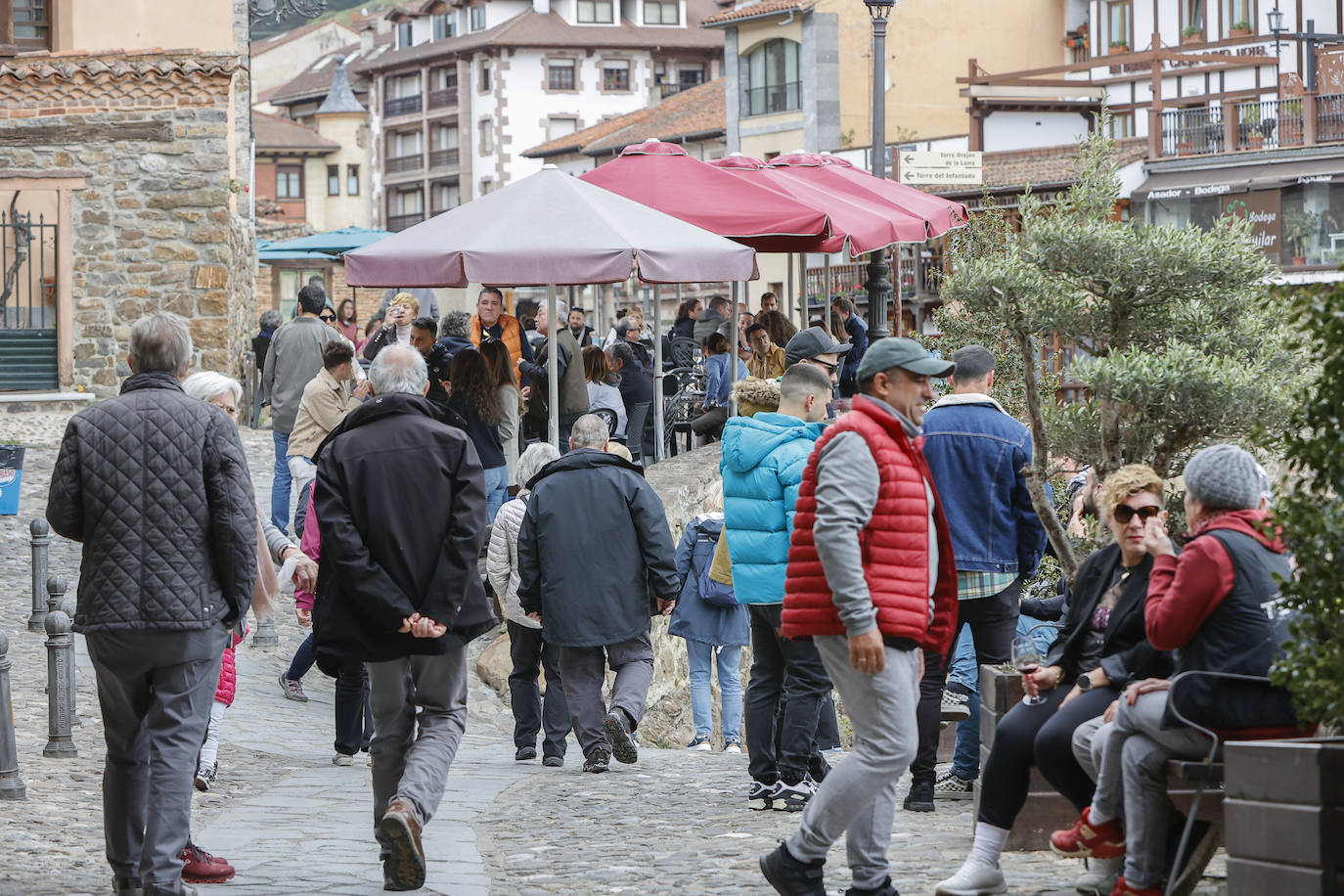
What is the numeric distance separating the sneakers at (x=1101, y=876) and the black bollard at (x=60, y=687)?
495 centimetres

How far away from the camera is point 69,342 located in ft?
69.3

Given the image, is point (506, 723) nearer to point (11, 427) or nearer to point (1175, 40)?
point (11, 427)

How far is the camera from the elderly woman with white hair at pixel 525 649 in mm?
9461

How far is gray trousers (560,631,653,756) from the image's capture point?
9070 millimetres

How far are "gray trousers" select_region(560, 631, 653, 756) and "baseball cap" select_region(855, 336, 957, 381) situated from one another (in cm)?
339

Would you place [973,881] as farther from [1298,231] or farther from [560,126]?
[560,126]

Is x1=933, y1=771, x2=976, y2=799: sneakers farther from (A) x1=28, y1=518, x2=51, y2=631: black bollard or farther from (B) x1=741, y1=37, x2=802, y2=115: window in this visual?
(B) x1=741, y1=37, x2=802, y2=115: window

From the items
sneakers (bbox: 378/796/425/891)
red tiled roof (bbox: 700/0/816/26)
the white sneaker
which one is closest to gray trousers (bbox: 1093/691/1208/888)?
the white sneaker

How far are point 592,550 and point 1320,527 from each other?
4897mm

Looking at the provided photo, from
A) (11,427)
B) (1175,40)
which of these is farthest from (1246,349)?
(1175,40)

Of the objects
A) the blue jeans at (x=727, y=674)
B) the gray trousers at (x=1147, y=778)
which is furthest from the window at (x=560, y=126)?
the gray trousers at (x=1147, y=778)

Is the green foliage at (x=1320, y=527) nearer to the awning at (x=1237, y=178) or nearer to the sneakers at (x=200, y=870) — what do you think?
the sneakers at (x=200, y=870)

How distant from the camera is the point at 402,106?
293ft

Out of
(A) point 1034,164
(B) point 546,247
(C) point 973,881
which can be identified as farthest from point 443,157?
(C) point 973,881
